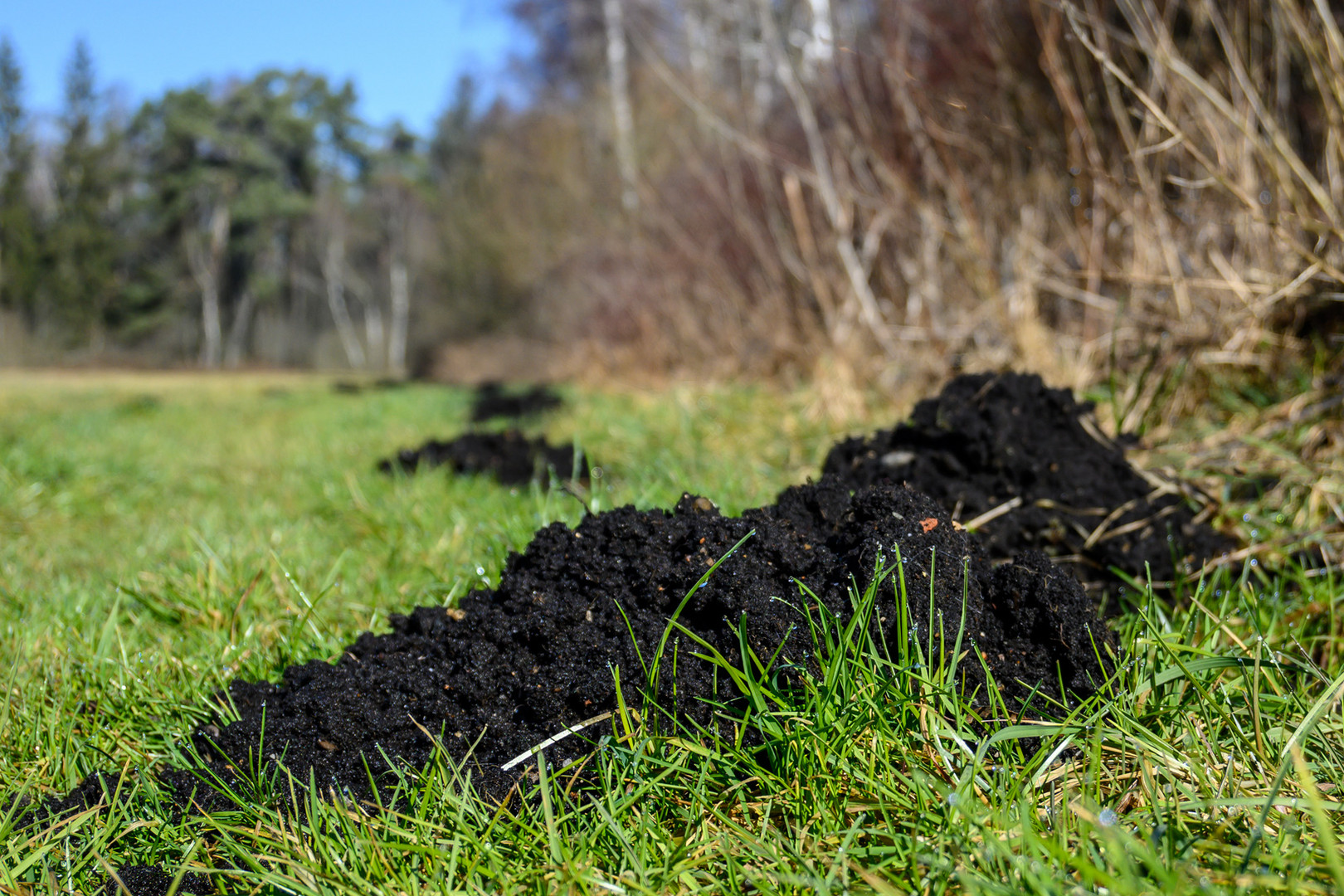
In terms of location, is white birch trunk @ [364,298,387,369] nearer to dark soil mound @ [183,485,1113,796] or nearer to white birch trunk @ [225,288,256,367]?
white birch trunk @ [225,288,256,367]

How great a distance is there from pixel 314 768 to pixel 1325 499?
2.78 meters

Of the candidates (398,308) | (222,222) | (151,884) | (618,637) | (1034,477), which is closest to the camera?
(151,884)

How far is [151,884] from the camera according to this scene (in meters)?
1.37

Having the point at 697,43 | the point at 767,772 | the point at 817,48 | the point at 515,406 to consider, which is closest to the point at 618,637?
the point at 767,772

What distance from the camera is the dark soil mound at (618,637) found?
1.59m

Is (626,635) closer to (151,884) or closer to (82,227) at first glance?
(151,884)

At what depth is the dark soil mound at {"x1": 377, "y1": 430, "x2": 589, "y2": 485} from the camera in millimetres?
3941

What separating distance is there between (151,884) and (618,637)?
2.86 ft

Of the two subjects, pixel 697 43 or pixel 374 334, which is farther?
pixel 374 334

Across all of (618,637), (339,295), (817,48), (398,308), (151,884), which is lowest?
(151,884)

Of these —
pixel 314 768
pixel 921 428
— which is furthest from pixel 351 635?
pixel 921 428

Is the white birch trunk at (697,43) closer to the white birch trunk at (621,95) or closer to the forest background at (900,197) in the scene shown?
the forest background at (900,197)

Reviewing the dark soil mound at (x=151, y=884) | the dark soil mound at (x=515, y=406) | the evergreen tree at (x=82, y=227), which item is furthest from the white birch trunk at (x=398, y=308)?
the dark soil mound at (x=151, y=884)

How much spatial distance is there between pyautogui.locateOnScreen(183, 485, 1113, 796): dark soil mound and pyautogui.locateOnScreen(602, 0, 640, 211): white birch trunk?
13.5m
